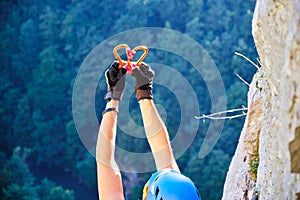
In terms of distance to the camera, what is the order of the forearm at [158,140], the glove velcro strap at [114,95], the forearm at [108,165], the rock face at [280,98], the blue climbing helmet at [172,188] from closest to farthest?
the rock face at [280,98] < the blue climbing helmet at [172,188] < the forearm at [108,165] < the forearm at [158,140] < the glove velcro strap at [114,95]

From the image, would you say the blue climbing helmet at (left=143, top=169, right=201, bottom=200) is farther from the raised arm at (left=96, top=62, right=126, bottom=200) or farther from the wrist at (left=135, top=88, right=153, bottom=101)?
the wrist at (left=135, top=88, right=153, bottom=101)

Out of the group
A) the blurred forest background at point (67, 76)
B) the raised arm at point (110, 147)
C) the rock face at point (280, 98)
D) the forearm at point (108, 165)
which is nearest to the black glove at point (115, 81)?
the raised arm at point (110, 147)

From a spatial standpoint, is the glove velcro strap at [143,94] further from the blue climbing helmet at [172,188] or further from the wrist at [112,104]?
the blue climbing helmet at [172,188]

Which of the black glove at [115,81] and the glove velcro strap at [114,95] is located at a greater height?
the black glove at [115,81]

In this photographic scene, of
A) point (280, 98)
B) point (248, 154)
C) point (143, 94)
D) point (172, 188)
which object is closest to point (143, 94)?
point (143, 94)

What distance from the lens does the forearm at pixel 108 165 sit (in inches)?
67.8

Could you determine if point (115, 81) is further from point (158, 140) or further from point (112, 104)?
point (158, 140)

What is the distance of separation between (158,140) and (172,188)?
54cm

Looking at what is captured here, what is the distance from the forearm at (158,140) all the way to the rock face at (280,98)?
1.81 ft

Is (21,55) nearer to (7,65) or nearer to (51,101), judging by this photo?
(7,65)

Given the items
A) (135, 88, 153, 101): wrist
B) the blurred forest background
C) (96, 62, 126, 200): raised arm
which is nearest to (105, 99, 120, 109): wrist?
(96, 62, 126, 200): raised arm

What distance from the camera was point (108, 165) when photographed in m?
1.78

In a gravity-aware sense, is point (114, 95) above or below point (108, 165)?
above

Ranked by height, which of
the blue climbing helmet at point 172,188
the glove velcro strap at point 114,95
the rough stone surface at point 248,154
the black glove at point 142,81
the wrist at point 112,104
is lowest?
the blue climbing helmet at point 172,188
